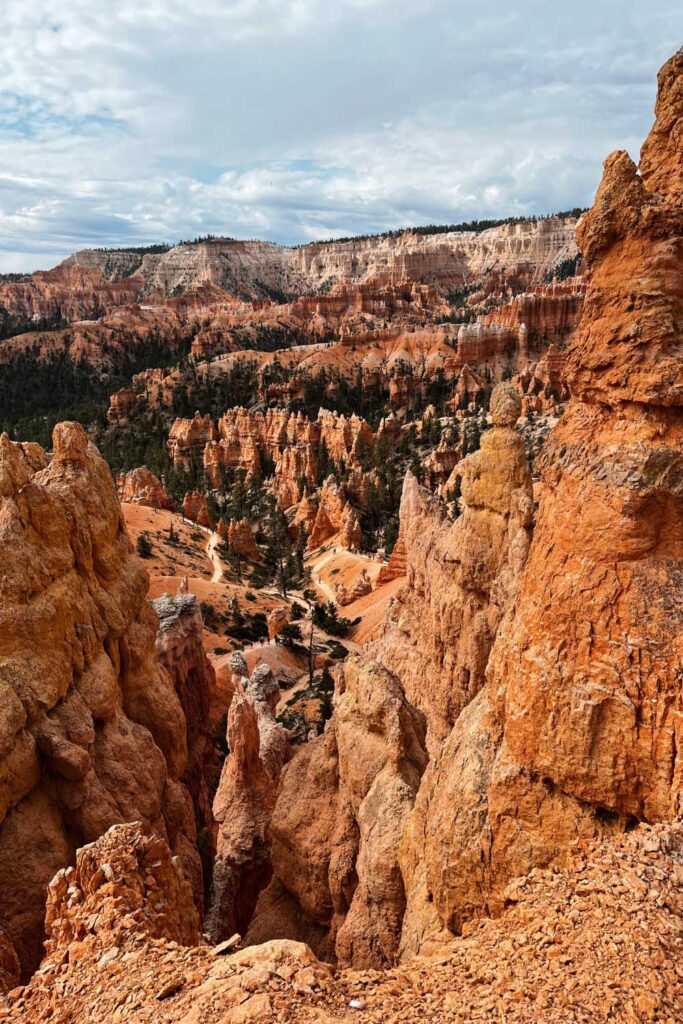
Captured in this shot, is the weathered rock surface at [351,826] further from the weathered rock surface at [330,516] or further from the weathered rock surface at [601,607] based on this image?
the weathered rock surface at [330,516]

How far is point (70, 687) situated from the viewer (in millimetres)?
11227

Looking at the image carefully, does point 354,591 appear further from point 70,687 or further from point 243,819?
point 70,687

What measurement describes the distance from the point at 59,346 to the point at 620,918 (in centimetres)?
15964

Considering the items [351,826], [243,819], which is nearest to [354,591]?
[243,819]

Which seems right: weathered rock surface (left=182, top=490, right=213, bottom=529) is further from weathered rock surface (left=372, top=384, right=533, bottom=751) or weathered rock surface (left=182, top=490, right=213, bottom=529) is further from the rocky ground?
weathered rock surface (left=372, top=384, right=533, bottom=751)

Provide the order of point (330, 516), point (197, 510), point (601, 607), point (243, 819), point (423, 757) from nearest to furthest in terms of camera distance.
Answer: point (601, 607)
point (423, 757)
point (243, 819)
point (330, 516)
point (197, 510)

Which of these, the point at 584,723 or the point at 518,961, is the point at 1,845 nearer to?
the point at 518,961

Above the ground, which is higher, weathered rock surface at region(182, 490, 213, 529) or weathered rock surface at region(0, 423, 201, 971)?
weathered rock surface at region(0, 423, 201, 971)

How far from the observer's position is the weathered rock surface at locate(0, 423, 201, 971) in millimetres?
9523

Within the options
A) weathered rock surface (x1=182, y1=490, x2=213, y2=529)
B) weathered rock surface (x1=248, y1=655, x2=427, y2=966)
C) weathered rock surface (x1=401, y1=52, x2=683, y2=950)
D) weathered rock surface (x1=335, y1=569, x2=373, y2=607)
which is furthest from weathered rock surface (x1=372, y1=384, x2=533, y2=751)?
weathered rock surface (x1=182, y1=490, x2=213, y2=529)

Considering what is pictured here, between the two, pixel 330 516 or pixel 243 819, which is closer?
pixel 243 819

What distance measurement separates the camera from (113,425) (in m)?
104

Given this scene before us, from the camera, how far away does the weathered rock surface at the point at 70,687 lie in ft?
31.2

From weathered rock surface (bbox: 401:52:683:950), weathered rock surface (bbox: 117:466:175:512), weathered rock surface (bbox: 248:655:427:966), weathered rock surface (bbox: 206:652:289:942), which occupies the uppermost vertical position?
weathered rock surface (bbox: 401:52:683:950)
